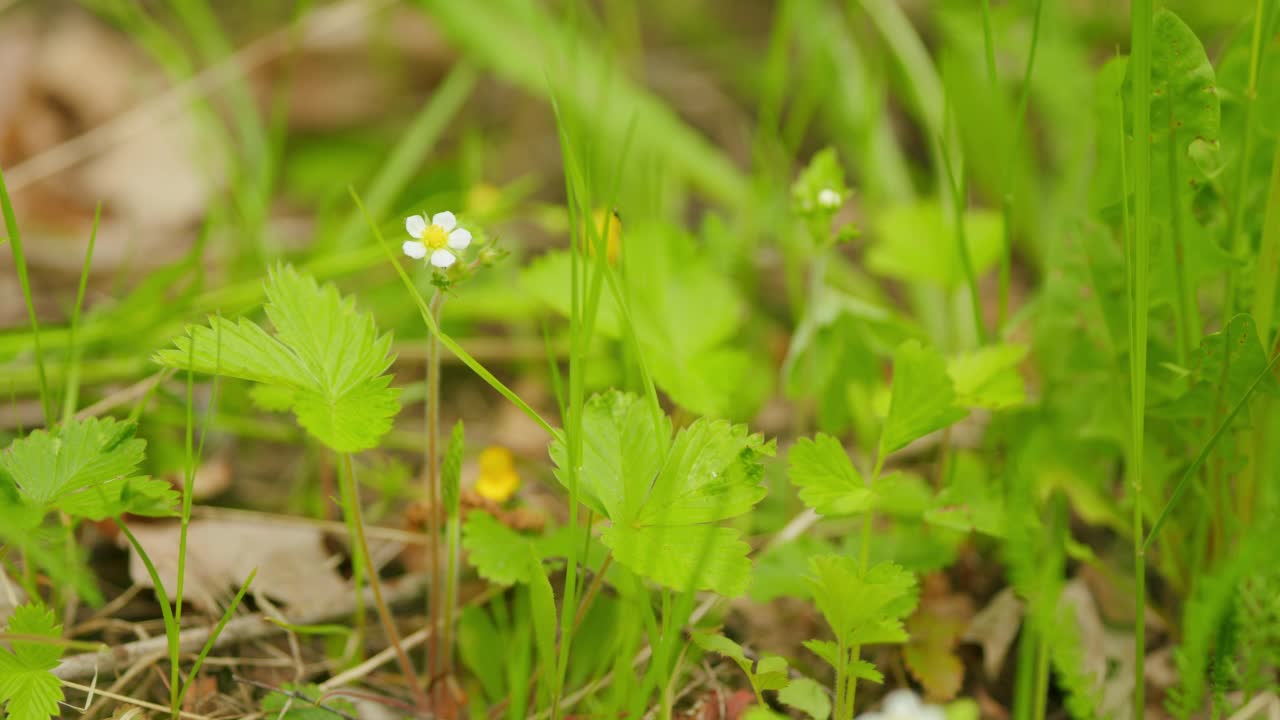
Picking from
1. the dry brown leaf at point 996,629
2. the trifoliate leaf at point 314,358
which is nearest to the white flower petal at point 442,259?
the trifoliate leaf at point 314,358

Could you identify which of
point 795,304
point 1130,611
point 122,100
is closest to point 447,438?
point 795,304

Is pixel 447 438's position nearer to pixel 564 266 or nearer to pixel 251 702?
pixel 564 266

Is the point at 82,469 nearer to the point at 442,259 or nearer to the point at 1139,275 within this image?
the point at 442,259

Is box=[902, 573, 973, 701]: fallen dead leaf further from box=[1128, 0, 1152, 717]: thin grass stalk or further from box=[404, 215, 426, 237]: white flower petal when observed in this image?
box=[404, 215, 426, 237]: white flower petal

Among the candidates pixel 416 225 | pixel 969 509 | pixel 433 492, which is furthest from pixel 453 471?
pixel 969 509

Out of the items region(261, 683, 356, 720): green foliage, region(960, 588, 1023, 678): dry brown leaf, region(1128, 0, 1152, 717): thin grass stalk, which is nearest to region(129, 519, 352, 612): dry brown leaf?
region(261, 683, 356, 720): green foliage

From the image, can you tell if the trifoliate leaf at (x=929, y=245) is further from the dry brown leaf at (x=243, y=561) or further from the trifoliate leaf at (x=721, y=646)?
the dry brown leaf at (x=243, y=561)
